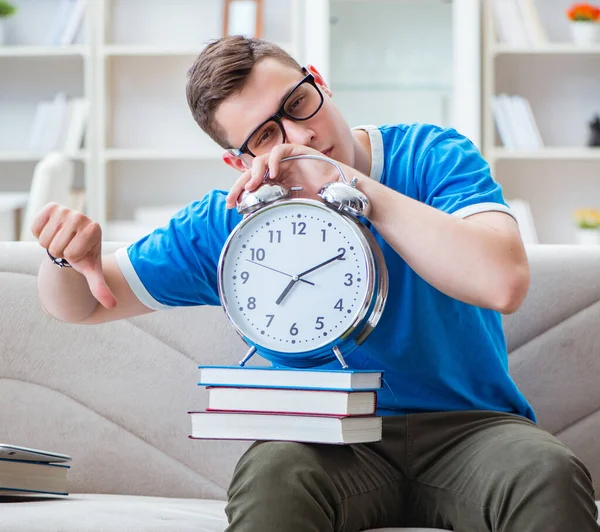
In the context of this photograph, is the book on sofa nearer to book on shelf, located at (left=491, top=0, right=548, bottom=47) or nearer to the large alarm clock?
the large alarm clock

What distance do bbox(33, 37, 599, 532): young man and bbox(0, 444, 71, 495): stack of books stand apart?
23cm

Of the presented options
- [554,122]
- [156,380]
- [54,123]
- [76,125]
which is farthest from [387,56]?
[156,380]

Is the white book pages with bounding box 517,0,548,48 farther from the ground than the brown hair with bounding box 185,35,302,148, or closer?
closer

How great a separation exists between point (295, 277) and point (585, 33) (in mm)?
3431

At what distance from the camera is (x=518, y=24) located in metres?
4.29

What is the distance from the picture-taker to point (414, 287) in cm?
145

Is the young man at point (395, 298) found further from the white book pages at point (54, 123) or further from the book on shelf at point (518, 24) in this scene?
the white book pages at point (54, 123)

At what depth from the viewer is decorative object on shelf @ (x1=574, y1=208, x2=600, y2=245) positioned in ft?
13.9

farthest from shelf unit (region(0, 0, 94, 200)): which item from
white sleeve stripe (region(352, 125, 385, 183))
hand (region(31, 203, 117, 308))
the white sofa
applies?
hand (region(31, 203, 117, 308))

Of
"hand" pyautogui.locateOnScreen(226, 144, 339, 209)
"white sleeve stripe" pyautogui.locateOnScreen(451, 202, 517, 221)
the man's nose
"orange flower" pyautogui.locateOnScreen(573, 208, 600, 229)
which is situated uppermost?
the man's nose

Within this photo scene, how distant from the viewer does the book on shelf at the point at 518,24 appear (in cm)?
423

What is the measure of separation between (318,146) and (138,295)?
1.30 feet

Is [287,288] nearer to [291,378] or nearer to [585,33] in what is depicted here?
[291,378]

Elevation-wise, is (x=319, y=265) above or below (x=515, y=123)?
above
